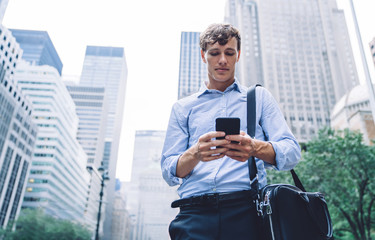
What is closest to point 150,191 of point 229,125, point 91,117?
point 91,117

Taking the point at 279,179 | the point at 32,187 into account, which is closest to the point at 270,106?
the point at 279,179

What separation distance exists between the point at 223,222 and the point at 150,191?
360ft

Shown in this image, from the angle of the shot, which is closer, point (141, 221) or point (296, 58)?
point (296, 58)

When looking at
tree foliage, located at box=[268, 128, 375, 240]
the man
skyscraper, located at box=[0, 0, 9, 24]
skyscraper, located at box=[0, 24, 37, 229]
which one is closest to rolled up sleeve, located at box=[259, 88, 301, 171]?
the man

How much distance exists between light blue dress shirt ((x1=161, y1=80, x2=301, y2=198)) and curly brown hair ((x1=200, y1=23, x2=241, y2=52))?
300 mm

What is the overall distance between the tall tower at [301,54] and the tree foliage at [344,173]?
225 feet

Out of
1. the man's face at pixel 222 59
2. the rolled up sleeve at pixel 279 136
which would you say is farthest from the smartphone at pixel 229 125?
the man's face at pixel 222 59

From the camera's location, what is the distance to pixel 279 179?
16.4 m

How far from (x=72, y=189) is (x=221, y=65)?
98464 millimetres

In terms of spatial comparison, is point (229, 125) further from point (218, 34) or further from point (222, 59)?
point (218, 34)

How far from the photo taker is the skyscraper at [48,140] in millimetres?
69062

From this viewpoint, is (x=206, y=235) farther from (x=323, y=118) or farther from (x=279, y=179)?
(x=323, y=118)

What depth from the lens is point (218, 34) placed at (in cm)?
176

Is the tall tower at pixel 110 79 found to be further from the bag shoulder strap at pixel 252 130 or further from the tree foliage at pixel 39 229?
the bag shoulder strap at pixel 252 130
